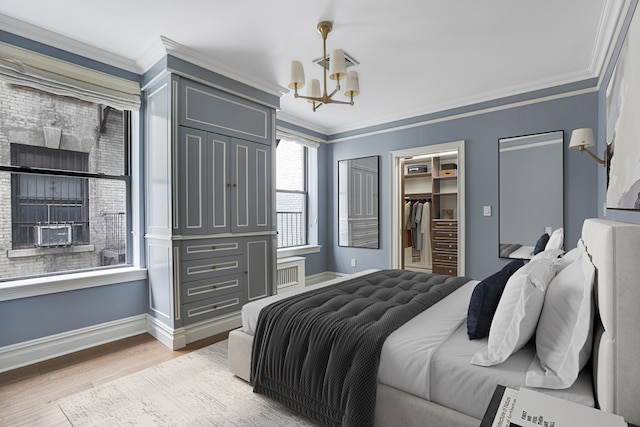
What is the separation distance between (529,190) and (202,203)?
3501 mm

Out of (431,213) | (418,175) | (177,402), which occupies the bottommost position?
(177,402)

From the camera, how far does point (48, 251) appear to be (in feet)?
8.80

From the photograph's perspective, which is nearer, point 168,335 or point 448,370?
point 448,370

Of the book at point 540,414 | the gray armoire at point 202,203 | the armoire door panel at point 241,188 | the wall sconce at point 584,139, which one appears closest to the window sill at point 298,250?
the gray armoire at point 202,203

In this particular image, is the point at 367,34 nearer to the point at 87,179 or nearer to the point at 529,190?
the point at 529,190

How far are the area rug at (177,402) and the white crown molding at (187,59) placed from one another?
2.61 metres

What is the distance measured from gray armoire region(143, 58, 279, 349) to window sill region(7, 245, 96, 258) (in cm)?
51

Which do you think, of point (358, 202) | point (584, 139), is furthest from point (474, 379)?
point (358, 202)

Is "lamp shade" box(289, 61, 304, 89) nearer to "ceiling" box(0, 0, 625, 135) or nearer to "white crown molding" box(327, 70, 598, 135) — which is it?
"ceiling" box(0, 0, 625, 135)

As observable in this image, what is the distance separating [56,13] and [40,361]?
2.66 meters

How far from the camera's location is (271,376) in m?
1.82

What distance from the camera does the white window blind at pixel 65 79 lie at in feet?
7.75

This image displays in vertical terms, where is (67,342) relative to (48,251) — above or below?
below

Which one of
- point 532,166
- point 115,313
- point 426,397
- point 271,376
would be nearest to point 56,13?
point 115,313
